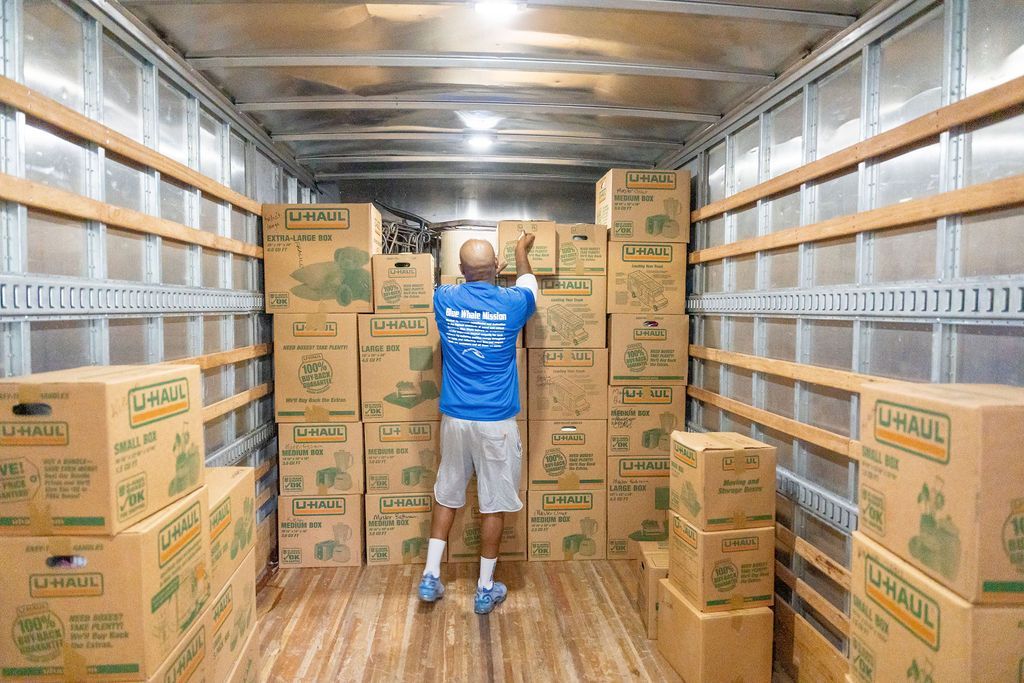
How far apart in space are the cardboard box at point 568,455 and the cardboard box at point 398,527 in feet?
2.21

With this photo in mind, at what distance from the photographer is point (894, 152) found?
1662 mm

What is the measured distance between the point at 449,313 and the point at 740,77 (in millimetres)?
1734

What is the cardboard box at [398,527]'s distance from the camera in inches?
116

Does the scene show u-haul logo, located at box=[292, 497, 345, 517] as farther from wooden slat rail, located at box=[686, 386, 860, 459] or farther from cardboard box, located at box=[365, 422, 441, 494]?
wooden slat rail, located at box=[686, 386, 860, 459]

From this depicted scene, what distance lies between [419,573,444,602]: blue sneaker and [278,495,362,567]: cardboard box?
1.92 feet

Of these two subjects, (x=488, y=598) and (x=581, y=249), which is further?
(x=581, y=249)

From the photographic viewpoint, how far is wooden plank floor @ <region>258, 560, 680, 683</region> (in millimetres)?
2068

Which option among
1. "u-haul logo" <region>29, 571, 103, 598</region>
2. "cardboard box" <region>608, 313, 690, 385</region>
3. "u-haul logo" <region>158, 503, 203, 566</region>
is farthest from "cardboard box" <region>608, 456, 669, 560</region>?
"u-haul logo" <region>29, 571, 103, 598</region>

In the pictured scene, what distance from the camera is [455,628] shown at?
2.35 m

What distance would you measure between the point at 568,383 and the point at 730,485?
1.19 metres

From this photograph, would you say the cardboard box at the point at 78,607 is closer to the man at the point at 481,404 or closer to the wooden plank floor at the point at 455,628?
the wooden plank floor at the point at 455,628

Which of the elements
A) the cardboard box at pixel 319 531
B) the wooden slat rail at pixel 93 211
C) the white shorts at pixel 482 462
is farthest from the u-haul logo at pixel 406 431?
the wooden slat rail at pixel 93 211

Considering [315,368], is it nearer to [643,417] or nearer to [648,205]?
[643,417]

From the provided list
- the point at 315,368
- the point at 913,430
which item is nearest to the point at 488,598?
the point at 315,368
